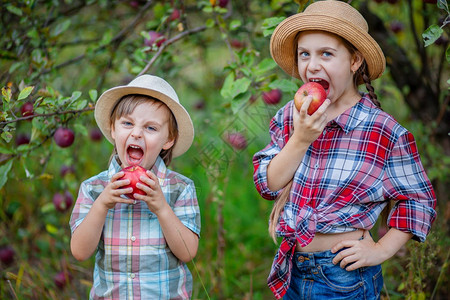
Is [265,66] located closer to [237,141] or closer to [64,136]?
[237,141]

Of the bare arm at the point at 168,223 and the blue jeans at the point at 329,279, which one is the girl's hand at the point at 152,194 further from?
the blue jeans at the point at 329,279

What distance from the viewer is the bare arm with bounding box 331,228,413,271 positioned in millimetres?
1637

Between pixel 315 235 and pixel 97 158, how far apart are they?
287cm

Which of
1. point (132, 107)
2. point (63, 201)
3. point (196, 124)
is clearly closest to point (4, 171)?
point (63, 201)

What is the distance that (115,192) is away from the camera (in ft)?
5.13

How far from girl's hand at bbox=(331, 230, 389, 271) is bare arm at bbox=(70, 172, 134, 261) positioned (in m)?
0.66

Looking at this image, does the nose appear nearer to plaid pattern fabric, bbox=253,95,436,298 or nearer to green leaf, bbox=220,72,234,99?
plaid pattern fabric, bbox=253,95,436,298

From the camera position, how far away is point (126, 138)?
1661 millimetres

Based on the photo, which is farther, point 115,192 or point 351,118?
point 351,118

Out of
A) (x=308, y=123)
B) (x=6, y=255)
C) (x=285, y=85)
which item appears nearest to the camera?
(x=308, y=123)

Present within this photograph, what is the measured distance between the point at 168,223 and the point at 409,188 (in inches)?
29.4

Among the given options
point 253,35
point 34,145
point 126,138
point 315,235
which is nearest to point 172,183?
point 126,138

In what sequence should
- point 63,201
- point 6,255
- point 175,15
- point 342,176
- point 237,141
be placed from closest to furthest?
1. point 342,176
2. point 237,141
3. point 175,15
4. point 63,201
5. point 6,255

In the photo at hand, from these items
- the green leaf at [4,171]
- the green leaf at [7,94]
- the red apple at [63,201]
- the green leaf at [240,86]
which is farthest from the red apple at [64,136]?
the green leaf at [240,86]
